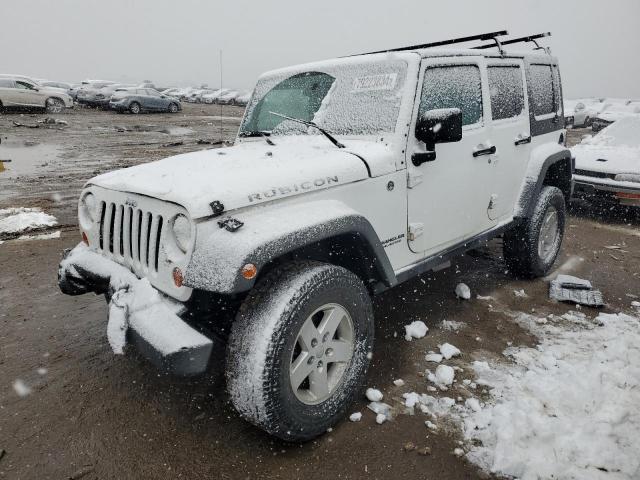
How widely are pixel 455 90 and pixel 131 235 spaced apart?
2478 mm

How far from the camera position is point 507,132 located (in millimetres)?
3896

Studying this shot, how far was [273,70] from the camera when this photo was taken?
155 inches

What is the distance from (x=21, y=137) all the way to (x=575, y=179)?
53.2 feet

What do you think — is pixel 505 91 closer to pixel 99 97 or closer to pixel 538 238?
pixel 538 238

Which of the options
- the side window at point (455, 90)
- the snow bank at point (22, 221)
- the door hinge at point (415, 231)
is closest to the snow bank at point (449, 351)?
the door hinge at point (415, 231)

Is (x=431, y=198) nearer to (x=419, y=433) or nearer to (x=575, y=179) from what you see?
(x=419, y=433)

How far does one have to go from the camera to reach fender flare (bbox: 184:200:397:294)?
2010mm


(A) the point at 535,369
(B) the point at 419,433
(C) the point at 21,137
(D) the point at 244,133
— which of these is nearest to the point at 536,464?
(B) the point at 419,433

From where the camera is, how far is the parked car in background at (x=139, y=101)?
24.7m

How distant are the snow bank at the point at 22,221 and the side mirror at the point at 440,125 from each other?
5582 millimetres

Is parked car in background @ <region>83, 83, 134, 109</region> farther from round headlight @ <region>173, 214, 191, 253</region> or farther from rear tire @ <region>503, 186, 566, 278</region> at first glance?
round headlight @ <region>173, 214, 191, 253</region>

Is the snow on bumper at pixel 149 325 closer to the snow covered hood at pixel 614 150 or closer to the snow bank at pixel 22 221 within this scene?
the snow bank at pixel 22 221

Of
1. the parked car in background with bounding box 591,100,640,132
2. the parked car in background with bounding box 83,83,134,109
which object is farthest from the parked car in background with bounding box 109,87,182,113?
the parked car in background with bounding box 591,100,640,132

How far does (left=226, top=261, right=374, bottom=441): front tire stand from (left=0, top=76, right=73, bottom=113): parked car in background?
2393cm
